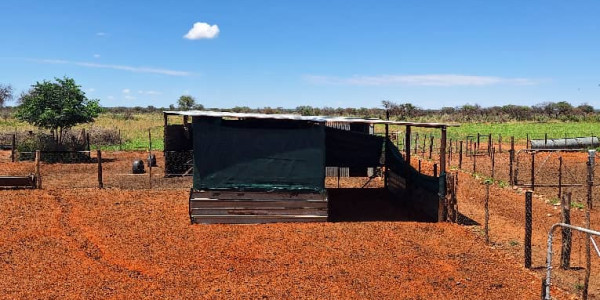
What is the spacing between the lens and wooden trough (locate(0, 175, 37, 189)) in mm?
17859

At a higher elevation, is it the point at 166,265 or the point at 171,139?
the point at 171,139

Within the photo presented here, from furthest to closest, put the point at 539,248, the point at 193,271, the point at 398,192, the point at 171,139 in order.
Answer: the point at 171,139
the point at 398,192
the point at 539,248
the point at 193,271

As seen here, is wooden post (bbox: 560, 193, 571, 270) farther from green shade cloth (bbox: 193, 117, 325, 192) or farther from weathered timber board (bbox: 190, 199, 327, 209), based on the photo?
green shade cloth (bbox: 193, 117, 325, 192)

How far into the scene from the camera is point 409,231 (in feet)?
40.6

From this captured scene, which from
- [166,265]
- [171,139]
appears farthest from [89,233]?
[171,139]

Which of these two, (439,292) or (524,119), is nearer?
(439,292)

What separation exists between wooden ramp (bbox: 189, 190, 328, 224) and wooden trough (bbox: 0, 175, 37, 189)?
9.11 meters

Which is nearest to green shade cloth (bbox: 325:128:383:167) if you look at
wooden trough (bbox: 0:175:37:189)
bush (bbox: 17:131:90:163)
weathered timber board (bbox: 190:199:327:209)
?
weathered timber board (bbox: 190:199:327:209)

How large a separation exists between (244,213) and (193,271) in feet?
12.5

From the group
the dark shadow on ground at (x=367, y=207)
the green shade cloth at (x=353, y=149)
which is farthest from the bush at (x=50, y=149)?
the green shade cloth at (x=353, y=149)

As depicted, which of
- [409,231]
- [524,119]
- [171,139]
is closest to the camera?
[409,231]

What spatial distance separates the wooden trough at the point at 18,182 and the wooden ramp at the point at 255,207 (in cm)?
911

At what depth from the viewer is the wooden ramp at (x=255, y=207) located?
513 inches

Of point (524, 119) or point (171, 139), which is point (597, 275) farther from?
point (524, 119)
